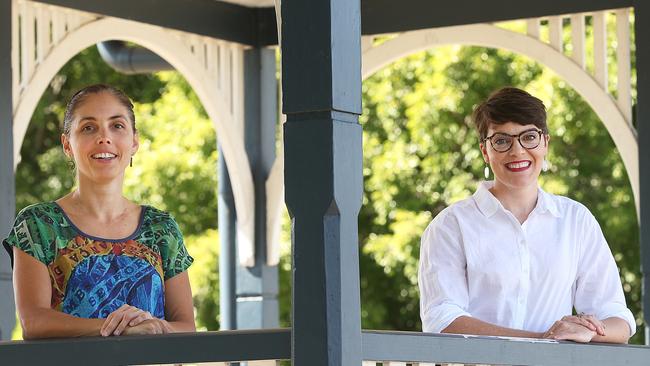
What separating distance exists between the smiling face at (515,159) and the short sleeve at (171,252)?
3.88 feet

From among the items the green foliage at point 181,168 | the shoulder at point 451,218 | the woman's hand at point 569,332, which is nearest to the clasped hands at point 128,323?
the shoulder at point 451,218

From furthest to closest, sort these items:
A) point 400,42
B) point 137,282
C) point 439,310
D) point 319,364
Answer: point 400,42, point 439,310, point 137,282, point 319,364

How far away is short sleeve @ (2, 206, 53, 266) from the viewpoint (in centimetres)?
457

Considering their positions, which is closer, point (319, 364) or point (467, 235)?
point (319, 364)

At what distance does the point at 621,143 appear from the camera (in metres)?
8.71

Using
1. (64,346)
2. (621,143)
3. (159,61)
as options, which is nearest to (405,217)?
(159,61)

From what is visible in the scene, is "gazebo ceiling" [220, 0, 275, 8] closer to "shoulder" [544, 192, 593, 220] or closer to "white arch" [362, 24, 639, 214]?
"white arch" [362, 24, 639, 214]

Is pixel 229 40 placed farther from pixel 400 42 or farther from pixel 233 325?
pixel 233 325

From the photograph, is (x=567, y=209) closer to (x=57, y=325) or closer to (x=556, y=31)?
(x=57, y=325)

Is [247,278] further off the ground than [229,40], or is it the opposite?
[229,40]

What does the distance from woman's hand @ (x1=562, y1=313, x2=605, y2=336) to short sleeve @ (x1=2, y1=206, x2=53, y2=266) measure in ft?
5.70

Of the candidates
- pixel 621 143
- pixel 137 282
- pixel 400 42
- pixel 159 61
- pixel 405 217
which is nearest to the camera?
pixel 137 282

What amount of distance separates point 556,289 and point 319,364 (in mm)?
1432

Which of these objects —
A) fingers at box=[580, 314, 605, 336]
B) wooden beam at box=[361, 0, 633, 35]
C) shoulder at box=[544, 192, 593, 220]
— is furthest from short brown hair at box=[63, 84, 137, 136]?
wooden beam at box=[361, 0, 633, 35]
